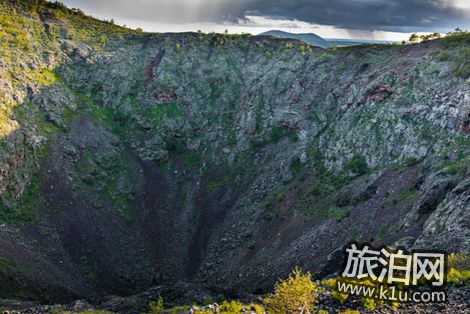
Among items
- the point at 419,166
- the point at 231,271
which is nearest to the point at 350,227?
the point at 419,166

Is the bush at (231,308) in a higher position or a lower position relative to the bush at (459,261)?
lower

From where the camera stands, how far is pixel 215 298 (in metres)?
36.4

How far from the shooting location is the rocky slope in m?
40.9

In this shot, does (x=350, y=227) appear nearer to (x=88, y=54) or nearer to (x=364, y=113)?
(x=364, y=113)

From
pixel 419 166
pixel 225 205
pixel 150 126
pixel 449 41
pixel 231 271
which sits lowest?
pixel 231 271

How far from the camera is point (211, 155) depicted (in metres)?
64.7

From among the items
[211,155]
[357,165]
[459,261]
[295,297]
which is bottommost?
[295,297]

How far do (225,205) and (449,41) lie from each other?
3572 centimetres

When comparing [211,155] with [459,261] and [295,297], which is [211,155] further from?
[295,297]

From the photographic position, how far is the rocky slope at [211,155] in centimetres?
4088

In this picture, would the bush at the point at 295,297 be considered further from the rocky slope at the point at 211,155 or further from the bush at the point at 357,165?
the bush at the point at 357,165

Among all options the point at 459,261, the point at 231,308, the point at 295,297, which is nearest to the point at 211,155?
the point at 231,308

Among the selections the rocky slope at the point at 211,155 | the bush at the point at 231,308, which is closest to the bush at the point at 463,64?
the rocky slope at the point at 211,155

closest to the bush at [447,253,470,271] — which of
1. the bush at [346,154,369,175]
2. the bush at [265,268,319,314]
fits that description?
the bush at [265,268,319,314]
